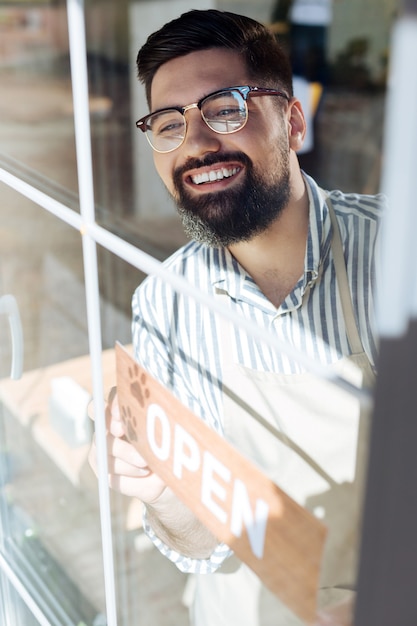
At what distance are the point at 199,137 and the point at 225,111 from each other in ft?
0.18

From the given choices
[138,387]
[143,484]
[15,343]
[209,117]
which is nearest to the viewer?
[138,387]

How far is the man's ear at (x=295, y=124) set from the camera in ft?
3.86

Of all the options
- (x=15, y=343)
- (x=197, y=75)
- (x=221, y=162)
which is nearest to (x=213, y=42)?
(x=197, y=75)

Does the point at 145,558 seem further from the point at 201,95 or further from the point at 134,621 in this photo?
the point at 201,95

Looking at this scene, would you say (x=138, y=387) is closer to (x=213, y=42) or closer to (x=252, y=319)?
(x=252, y=319)

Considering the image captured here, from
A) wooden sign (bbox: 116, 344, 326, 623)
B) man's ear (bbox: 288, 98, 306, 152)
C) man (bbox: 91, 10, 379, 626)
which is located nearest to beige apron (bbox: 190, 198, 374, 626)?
man (bbox: 91, 10, 379, 626)

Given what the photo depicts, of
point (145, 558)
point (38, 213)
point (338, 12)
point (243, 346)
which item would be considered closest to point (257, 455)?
point (243, 346)

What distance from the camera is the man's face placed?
103cm

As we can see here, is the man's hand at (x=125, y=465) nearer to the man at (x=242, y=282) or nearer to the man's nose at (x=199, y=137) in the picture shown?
Result: the man at (x=242, y=282)

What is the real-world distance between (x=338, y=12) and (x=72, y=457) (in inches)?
229

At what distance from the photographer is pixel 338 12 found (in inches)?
248

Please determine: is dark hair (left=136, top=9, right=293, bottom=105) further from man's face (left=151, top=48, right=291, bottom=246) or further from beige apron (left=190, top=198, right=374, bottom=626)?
beige apron (left=190, top=198, right=374, bottom=626)

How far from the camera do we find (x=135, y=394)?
78cm

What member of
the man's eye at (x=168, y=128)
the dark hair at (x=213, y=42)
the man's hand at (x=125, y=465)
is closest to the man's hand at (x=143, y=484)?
the man's hand at (x=125, y=465)
